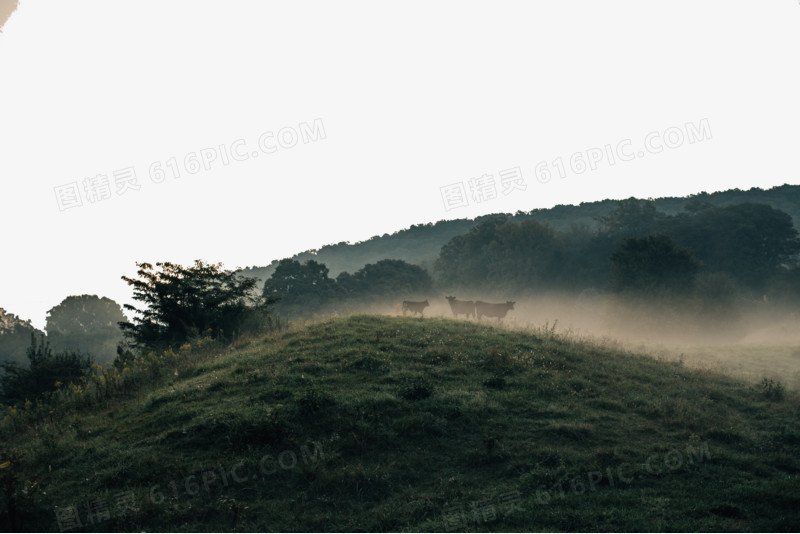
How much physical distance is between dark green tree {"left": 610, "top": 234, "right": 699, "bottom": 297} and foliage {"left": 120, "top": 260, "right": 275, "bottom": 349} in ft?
139

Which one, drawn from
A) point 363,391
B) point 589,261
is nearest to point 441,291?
point 589,261

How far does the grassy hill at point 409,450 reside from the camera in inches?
316

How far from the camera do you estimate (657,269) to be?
5094 cm

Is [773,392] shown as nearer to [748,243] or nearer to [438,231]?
[748,243]

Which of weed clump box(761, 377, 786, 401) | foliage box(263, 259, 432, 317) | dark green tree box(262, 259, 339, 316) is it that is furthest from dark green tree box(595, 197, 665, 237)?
weed clump box(761, 377, 786, 401)

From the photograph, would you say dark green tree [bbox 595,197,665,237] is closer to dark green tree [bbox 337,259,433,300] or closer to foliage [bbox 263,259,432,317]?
dark green tree [bbox 337,259,433,300]

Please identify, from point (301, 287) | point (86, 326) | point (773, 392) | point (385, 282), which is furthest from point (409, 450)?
point (86, 326)

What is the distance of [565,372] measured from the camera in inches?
602

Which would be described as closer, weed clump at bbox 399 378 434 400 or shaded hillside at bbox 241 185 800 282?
weed clump at bbox 399 378 434 400

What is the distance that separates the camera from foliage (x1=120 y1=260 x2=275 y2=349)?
23.0m

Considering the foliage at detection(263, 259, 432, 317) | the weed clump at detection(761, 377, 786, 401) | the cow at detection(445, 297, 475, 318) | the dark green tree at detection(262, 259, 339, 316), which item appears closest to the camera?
the weed clump at detection(761, 377, 786, 401)

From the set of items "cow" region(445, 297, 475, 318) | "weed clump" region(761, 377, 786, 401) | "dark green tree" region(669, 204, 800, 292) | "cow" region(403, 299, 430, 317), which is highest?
"cow" region(403, 299, 430, 317)

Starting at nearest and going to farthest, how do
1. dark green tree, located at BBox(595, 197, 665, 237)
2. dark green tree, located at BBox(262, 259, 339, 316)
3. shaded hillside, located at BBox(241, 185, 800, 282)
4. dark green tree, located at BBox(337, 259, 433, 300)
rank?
dark green tree, located at BBox(262, 259, 339, 316)
dark green tree, located at BBox(337, 259, 433, 300)
dark green tree, located at BBox(595, 197, 665, 237)
shaded hillside, located at BBox(241, 185, 800, 282)

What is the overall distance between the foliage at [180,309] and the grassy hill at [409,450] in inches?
269
